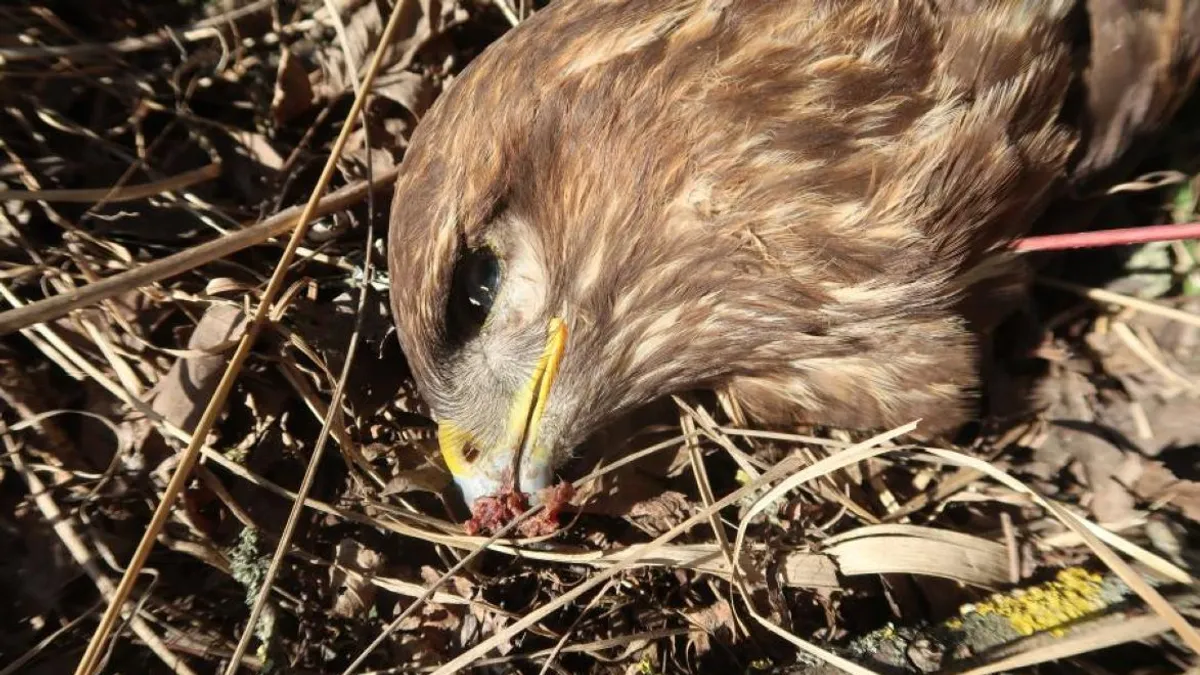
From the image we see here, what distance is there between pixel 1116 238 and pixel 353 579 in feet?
6.66

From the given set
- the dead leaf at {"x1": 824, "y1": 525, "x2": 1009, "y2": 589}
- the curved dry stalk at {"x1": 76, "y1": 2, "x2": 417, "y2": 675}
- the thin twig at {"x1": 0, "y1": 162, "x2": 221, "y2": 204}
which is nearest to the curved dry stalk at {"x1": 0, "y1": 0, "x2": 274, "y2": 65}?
the thin twig at {"x1": 0, "y1": 162, "x2": 221, "y2": 204}

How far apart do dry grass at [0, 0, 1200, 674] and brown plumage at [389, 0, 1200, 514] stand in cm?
28

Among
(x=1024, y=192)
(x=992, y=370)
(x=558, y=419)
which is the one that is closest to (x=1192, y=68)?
(x=1024, y=192)

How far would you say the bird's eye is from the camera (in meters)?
1.87

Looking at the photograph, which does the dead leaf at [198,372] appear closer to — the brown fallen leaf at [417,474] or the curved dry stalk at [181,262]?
the curved dry stalk at [181,262]

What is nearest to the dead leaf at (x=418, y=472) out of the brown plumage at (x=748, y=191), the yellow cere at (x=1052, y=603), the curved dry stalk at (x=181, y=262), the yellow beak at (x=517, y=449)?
the yellow beak at (x=517, y=449)

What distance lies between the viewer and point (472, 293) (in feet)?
6.32

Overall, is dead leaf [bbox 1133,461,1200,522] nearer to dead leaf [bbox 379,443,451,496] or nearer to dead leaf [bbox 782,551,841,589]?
dead leaf [bbox 782,551,841,589]

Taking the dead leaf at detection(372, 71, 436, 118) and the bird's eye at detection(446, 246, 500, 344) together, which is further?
the dead leaf at detection(372, 71, 436, 118)

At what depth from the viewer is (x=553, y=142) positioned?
1.77m

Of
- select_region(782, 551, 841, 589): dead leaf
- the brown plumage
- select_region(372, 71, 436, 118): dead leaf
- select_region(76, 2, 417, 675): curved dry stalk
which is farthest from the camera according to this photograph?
select_region(372, 71, 436, 118): dead leaf

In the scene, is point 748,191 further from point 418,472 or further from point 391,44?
point 391,44

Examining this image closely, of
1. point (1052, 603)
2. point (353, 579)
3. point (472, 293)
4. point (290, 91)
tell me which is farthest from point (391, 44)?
point (1052, 603)

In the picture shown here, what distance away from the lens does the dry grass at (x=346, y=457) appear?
201 centimetres
